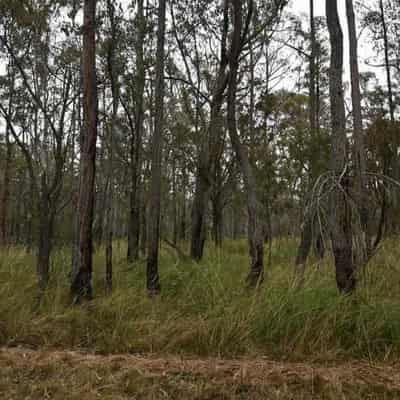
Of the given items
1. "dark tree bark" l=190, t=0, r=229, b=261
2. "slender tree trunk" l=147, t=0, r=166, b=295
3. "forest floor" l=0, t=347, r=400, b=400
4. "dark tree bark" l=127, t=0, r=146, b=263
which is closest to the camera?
"forest floor" l=0, t=347, r=400, b=400

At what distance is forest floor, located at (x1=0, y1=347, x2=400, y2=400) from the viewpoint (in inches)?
107

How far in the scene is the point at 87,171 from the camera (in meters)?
5.26

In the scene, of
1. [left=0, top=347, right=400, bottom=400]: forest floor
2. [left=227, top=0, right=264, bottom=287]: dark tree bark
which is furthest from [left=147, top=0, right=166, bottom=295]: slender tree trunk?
[left=0, top=347, right=400, bottom=400]: forest floor

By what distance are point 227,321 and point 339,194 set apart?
67.4 inches

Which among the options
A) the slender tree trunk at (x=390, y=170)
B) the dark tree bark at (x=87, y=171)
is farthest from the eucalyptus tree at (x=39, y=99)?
the slender tree trunk at (x=390, y=170)

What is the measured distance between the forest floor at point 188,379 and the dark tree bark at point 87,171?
1.77m

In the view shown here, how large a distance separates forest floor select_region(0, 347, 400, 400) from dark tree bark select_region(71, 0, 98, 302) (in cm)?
177

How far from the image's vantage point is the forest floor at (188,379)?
271cm

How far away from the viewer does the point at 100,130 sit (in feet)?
40.2

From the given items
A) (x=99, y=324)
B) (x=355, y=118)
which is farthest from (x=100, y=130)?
(x=99, y=324)

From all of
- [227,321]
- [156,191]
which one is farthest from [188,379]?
[156,191]

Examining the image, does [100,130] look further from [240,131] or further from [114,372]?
[114,372]

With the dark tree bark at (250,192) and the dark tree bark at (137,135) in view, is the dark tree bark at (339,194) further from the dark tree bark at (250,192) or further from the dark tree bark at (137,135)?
the dark tree bark at (137,135)

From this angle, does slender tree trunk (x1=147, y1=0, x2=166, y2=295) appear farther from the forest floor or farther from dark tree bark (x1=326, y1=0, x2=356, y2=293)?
dark tree bark (x1=326, y1=0, x2=356, y2=293)
